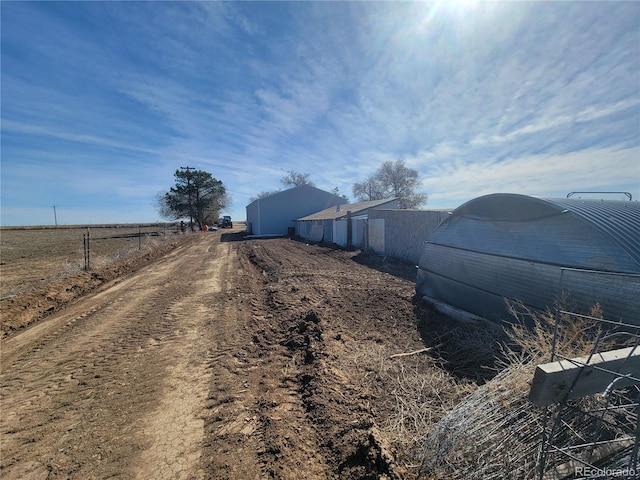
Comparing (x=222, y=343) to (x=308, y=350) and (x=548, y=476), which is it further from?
(x=548, y=476)

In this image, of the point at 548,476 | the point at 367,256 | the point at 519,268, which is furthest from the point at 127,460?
the point at 367,256

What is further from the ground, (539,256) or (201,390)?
(539,256)

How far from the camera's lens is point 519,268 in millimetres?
4809

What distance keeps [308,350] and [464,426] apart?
2.56 m

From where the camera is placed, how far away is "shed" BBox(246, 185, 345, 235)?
118ft

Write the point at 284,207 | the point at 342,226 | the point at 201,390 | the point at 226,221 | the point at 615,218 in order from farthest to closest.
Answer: the point at 226,221, the point at 284,207, the point at 342,226, the point at 615,218, the point at 201,390

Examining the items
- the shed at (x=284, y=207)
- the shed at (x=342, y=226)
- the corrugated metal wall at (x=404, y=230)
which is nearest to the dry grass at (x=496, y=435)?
the corrugated metal wall at (x=404, y=230)

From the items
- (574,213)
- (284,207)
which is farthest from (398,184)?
(574,213)

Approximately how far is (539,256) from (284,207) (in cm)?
3363

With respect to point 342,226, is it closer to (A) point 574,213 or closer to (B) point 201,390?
(A) point 574,213

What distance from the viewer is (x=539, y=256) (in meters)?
4.57

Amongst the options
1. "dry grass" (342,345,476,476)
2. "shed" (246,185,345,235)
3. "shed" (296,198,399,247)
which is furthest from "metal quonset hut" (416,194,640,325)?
"shed" (246,185,345,235)

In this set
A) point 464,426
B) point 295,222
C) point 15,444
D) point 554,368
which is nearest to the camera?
point 554,368

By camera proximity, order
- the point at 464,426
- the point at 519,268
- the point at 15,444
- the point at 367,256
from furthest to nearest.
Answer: the point at 367,256 < the point at 519,268 < the point at 15,444 < the point at 464,426
